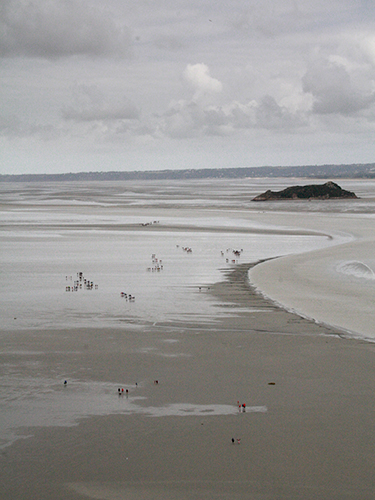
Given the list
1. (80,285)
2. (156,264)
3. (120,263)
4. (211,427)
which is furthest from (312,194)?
(211,427)

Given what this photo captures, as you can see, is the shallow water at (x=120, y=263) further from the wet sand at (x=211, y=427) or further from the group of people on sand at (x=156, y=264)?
the wet sand at (x=211, y=427)

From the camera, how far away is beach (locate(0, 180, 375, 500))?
445 inches

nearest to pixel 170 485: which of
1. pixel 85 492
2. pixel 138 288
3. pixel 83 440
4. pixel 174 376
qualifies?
pixel 85 492

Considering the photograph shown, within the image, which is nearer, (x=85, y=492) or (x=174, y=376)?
(x=85, y=492)

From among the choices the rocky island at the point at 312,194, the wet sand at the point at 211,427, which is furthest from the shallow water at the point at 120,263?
the rocky island at the point at 312,194

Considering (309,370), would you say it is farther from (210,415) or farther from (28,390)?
(28,390)

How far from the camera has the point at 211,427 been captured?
13.3m

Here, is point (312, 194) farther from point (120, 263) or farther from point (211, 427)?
point (211, 427)

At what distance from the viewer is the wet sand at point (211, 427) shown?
36.2 feet

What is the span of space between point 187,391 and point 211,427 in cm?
216

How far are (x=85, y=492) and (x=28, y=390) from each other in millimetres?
5285

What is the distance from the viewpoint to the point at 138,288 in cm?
2967

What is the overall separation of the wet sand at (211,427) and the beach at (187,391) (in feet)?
0.13

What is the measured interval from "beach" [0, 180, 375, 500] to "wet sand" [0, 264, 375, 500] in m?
0.04
